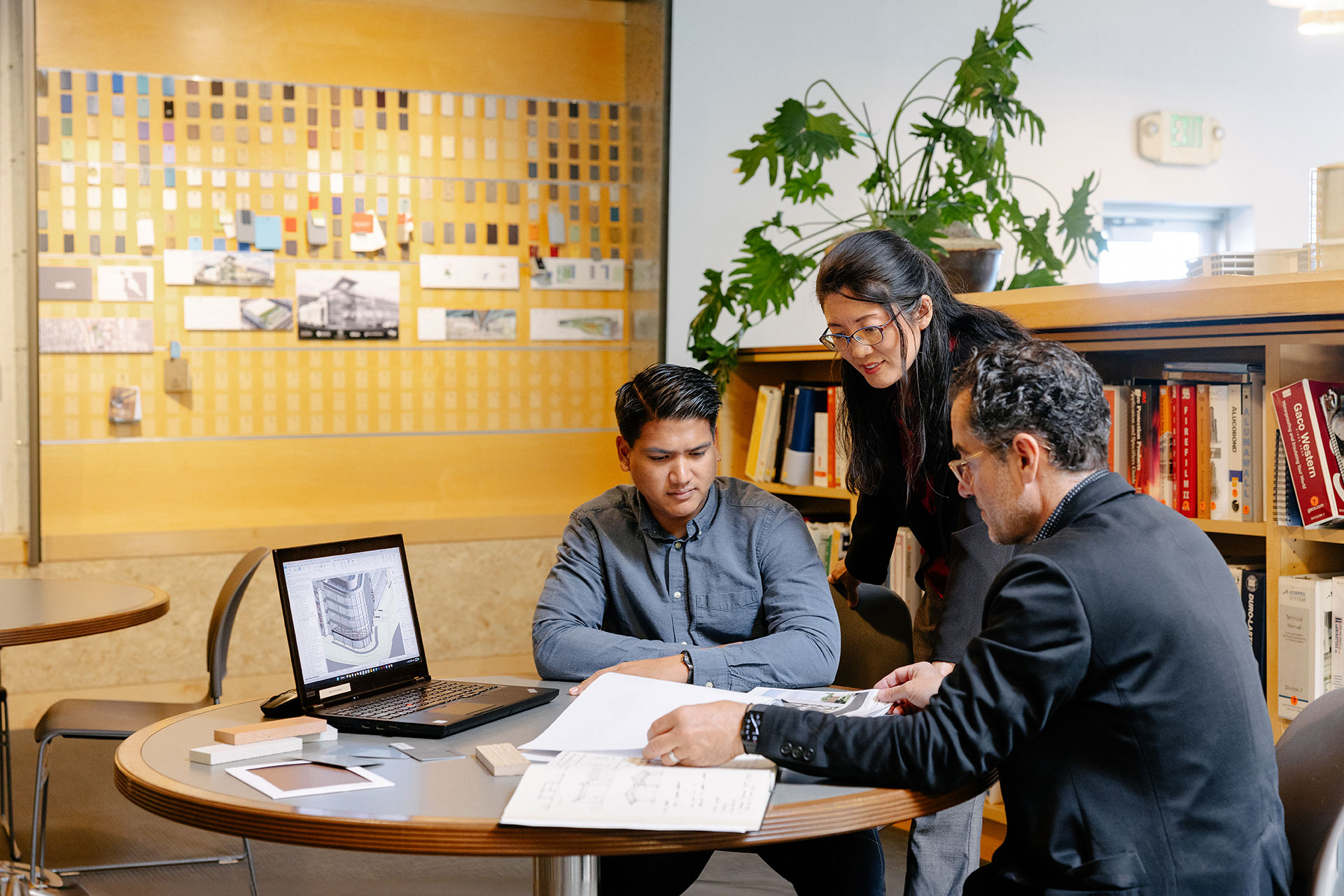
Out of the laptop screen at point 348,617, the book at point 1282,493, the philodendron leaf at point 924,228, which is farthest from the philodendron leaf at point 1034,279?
the laptop screen at point 348,617

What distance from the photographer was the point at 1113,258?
Result: 5.71 metres

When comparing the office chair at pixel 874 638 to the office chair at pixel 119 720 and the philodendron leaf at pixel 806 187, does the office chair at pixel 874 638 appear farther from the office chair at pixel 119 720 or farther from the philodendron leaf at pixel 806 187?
the philodendron leaf at pixel 806 187

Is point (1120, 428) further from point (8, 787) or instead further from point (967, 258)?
point (8, 787)

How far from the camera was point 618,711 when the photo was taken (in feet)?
5.40

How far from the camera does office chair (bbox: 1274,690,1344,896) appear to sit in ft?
4.86

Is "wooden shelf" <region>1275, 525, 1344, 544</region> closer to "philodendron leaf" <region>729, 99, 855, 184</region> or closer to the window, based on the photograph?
"philodendron leaf" <region>729, 99, 855, 184</region>

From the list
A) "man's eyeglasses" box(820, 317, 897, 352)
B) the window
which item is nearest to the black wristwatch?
"man's eyeglasses" box(820, 317, 897, 352)

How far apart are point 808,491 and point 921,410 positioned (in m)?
1.77

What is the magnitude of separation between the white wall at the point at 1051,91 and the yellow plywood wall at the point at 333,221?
417 mm

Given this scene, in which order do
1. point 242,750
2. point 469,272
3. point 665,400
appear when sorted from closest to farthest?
point 242,750 → point 665,400 → point 469,272

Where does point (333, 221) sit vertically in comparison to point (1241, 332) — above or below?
above

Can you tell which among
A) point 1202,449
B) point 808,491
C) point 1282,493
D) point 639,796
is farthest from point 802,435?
point 639,796

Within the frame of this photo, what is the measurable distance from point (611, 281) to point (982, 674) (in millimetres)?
3857

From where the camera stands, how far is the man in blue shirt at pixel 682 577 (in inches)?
82.3
